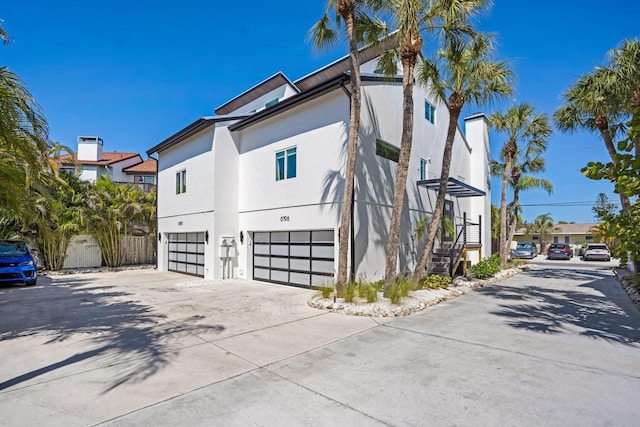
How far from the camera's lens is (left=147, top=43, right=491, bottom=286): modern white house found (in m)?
11.3

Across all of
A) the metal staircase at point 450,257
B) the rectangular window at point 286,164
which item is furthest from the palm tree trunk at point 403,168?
the metal staircase at point 450,257

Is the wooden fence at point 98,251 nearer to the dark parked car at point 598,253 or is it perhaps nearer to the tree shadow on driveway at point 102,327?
the tree shadow on driveway at point 102,327

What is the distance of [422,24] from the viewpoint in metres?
9.31

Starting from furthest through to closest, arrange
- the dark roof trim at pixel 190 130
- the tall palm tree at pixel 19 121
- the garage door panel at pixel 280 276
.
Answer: the dark roof trim at pixel 190 130 → the garage door panel at pixel 280 276 → the tall palm tree at pixel 19 121

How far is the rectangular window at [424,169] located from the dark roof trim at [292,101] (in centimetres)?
585

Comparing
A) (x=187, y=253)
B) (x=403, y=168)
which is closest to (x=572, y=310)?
(x=403, y=168)

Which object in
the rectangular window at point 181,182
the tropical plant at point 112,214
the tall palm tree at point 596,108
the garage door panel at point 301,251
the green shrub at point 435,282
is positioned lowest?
the green shrub at point 435,282

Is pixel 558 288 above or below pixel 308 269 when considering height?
below

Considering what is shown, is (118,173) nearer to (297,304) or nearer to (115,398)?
(297,304)

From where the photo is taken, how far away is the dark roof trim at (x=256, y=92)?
17.6 meters

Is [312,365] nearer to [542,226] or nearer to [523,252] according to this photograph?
[523,252]

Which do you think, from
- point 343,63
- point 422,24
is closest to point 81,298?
point 422,24

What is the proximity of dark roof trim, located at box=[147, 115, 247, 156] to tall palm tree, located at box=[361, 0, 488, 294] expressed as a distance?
24.5 ft

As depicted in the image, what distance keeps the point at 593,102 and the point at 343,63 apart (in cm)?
1083
